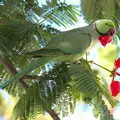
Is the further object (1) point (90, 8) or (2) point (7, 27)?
(1) point (90, 8)

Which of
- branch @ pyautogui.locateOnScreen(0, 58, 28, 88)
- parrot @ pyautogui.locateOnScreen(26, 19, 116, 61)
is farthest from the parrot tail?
branch @ pyautogui.locateOnScreen(0, 58, 28, 88)

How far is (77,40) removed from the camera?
1167mm

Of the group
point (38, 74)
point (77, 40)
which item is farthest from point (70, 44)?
point (38, 74)

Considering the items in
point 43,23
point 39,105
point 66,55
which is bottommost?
point 39,105

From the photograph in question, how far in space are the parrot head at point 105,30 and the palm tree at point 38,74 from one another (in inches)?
→ 3.2

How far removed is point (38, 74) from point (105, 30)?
0.75ft

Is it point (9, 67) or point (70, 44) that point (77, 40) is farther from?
point (9, 67)

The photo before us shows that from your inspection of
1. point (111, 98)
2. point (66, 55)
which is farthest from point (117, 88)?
point (66, 55)

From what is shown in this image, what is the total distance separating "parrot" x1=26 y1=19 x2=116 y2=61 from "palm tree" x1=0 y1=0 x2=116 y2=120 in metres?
0.03

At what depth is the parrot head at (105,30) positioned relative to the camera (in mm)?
1170

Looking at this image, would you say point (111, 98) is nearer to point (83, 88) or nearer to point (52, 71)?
point (83, 88)

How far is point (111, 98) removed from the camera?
1062 mm

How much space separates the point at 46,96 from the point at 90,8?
338 millimetres

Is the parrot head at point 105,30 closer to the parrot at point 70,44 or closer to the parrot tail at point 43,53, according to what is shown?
the parrot at point 70,44
